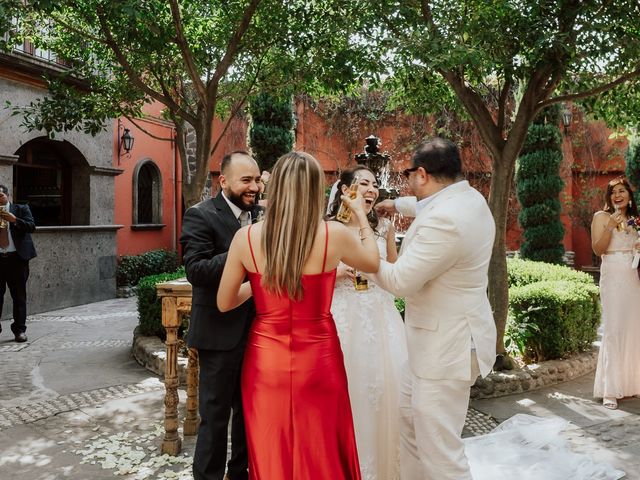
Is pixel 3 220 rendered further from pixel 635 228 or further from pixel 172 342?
pixel 635 228

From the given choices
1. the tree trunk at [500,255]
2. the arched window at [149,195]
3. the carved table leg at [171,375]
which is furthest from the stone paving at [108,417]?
the arched window at [149,195]

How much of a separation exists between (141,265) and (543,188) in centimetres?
1052

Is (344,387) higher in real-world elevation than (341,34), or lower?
Answer: lower

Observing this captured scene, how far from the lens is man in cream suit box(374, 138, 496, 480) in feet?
9.32

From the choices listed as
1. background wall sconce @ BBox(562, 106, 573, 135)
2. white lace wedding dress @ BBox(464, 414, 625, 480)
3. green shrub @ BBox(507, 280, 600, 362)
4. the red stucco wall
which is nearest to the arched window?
the red stucco wall

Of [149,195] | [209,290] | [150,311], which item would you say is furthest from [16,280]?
[149,195]

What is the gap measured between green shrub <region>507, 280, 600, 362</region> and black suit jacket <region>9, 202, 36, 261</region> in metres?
6.75

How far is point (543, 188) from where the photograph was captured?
588 inches

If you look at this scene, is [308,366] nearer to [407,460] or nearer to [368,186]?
[407,460]

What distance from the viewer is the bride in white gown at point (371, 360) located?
3555 mm

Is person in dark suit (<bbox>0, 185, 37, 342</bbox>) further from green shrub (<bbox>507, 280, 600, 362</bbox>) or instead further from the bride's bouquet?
the bride's bouquet

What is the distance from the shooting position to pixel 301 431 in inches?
104

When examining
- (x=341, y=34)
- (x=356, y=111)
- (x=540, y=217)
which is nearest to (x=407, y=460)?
(x=341, y=34)

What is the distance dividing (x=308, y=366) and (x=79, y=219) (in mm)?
11641
